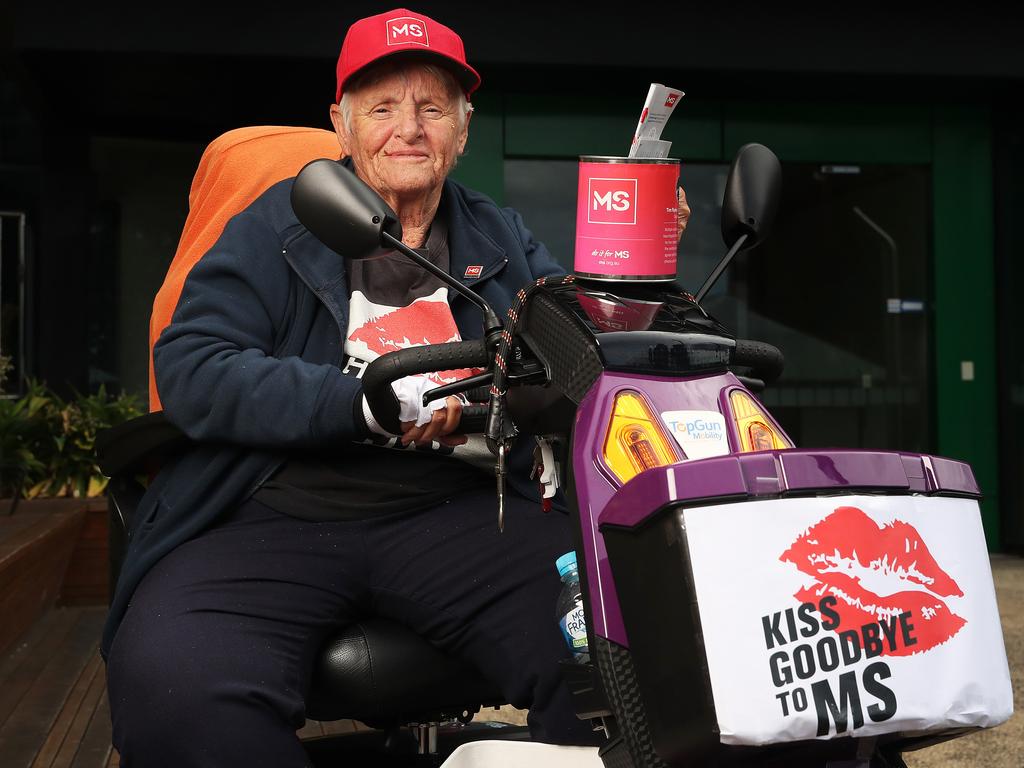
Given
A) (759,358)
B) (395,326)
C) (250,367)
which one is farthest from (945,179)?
(250,367)

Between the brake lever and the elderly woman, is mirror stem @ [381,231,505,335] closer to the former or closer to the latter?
the brake lever

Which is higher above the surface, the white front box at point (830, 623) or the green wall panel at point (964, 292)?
the green wall panel at point (964, 292)

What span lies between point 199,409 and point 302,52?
222 inches

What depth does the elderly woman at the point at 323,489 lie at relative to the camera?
146 centimetres

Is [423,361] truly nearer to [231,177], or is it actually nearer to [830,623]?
[830,623]

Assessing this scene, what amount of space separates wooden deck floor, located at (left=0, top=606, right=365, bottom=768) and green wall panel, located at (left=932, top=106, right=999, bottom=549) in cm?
567

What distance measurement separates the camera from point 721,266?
1.48 metres

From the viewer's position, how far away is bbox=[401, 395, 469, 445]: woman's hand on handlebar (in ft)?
4.73

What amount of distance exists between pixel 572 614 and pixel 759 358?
44 cm

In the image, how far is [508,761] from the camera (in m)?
1.26

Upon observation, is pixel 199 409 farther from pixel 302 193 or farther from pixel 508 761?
pixel 508 761

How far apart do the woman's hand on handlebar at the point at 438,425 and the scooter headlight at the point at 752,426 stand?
361mm

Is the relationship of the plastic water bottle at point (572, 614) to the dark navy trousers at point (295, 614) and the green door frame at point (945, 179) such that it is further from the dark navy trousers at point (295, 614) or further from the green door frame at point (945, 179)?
the green door frame at point (945, 179)

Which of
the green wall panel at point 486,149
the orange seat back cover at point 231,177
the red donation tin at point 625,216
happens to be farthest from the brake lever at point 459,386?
the green wall panel at point 486,149
